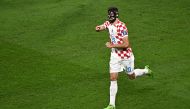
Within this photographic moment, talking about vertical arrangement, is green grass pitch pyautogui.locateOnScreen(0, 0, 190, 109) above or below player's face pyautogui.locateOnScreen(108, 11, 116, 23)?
below

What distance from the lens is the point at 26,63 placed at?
15438 mm

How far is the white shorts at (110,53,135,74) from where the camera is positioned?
470 inches

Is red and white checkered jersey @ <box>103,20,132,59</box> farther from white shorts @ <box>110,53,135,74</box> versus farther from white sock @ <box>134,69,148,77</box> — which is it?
white sock @ <box>134,69,148,77</box>

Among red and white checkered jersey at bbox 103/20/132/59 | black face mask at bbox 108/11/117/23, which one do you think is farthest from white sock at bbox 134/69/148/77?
black face mask at bbox 108/11/117/23

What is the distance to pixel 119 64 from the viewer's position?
39.7ft

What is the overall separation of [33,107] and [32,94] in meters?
0.92

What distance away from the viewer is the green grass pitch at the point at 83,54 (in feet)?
41.8

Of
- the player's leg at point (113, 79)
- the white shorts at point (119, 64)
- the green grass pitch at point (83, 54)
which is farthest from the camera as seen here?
the green grass pitch at point (83, 54)

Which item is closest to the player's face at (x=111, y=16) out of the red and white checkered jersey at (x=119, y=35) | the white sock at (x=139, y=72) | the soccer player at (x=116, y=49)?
the soccer player at (x=116, y=49)

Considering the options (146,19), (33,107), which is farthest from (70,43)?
(33,107)

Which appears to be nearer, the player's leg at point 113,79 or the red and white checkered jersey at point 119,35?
the player's leg at point 113,79

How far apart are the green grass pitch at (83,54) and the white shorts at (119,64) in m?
0.97

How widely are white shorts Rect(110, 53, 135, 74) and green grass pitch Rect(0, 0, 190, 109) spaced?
3.20 ft

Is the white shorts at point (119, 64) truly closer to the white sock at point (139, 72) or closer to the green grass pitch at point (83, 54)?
the white sock at point (139, 72)
